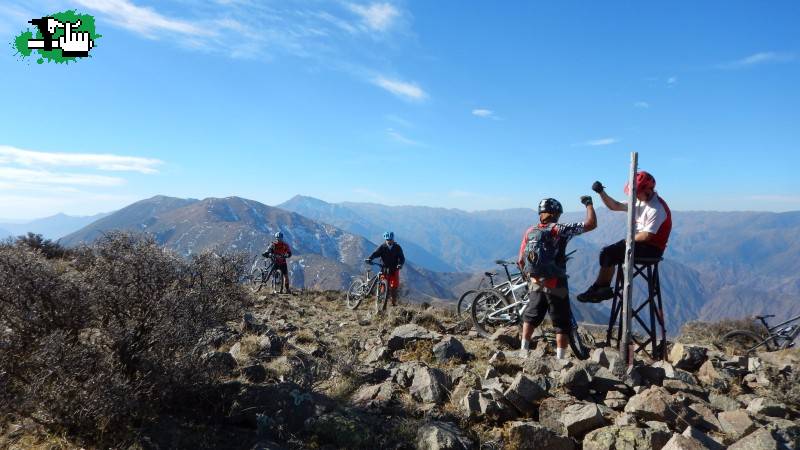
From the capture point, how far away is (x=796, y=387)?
5.96 meters

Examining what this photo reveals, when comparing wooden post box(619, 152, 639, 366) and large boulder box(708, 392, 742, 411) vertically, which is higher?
wooden post box(619, 152, 639, 366)

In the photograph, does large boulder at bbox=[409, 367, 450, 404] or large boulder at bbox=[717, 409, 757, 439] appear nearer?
large boulder at bbox=[717, 409, 757, 439]

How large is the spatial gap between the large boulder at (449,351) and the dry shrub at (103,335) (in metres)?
3.53

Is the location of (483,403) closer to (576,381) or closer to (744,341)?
(576,381)

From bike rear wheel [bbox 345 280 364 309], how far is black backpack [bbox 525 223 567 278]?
30.0ft

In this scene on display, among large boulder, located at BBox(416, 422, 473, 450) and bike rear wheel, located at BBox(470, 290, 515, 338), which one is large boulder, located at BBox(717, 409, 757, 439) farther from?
bike rear wheel, located at BBox(470, 290, 515, 338)

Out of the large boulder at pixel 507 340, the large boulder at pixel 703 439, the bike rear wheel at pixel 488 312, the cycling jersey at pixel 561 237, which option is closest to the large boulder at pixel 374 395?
the cycling jersey at pixel 561 237

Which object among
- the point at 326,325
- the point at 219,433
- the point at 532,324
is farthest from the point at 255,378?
the point at 326,325

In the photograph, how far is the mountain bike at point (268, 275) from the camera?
1912 cm

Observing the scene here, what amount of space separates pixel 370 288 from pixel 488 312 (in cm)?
581

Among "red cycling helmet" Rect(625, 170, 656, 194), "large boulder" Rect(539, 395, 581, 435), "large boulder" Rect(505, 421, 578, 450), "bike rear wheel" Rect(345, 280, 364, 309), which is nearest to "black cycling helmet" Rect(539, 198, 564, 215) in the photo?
"red cycling helmet" Rect(625, 170, 656, 194)

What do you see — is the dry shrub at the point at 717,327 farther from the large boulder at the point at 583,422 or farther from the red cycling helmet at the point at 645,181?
the large boulder at the point at 583,422

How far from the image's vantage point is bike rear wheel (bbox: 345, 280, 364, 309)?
51.0ft

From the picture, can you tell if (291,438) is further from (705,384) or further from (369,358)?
(705,384)
